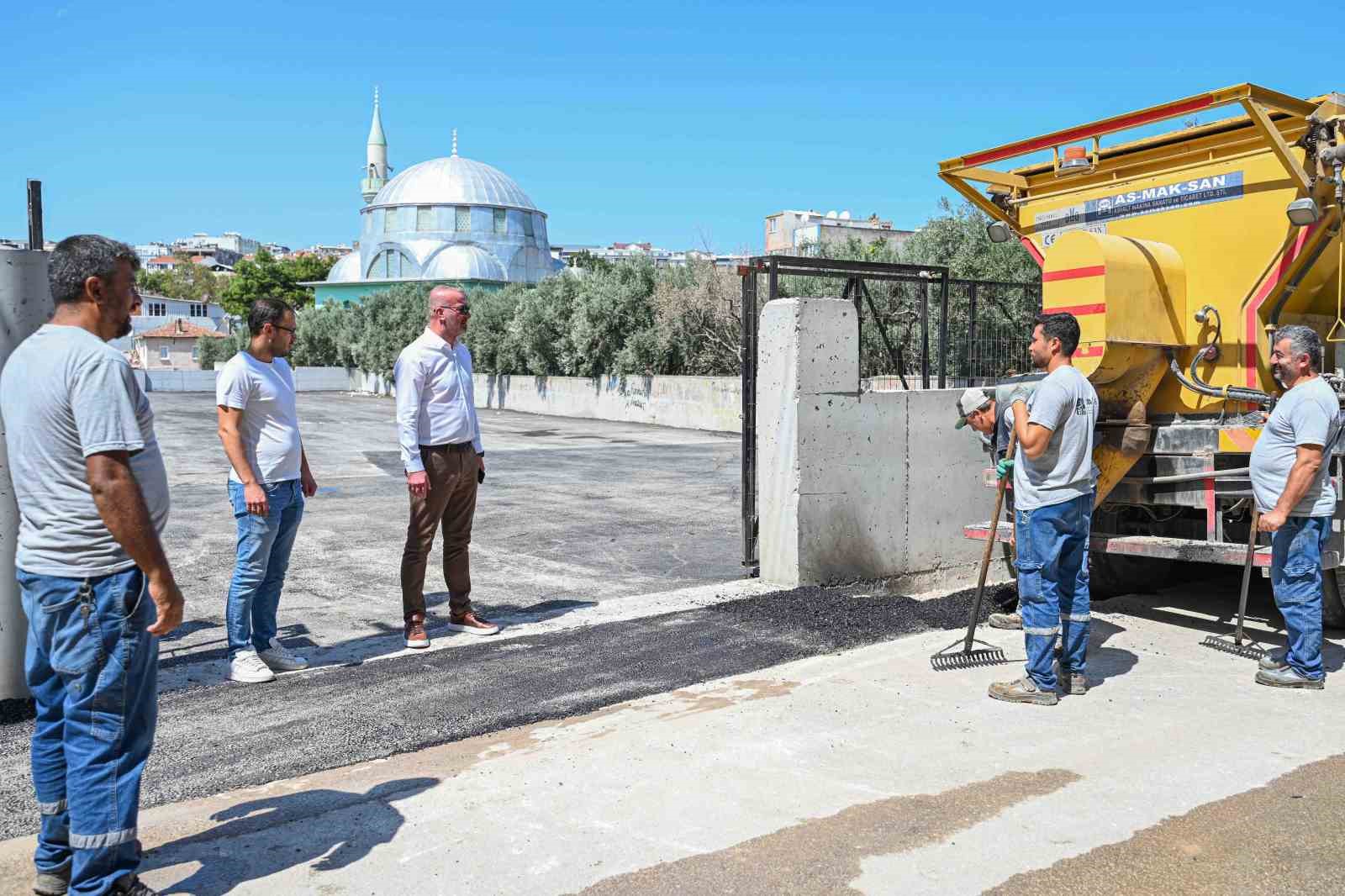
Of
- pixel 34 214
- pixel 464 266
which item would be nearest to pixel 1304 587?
pixel 34 214

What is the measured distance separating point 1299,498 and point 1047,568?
135 centimetres

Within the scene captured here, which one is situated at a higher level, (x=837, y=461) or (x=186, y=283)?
(x=186, y=283)

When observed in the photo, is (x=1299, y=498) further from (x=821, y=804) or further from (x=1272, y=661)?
(x=821, y=804)

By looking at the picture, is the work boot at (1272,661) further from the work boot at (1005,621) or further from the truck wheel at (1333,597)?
the work boot at (1005,621)

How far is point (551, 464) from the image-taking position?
1925cm

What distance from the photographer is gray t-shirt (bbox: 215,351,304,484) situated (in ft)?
19.3

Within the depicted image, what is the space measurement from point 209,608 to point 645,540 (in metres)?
4.46

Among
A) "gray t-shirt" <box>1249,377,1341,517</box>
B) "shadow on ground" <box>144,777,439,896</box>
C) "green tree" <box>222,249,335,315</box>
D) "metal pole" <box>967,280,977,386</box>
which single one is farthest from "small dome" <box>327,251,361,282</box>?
"shadow on ground" <box>144,777,439,896</box>

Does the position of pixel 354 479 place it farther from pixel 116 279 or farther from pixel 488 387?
pixel 488 387

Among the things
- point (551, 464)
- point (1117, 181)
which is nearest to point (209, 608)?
point (1117, 181)

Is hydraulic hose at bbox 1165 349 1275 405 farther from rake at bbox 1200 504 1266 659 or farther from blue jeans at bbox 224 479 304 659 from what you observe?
blue jeans at bbox 224 479 304 659

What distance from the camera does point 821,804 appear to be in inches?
165

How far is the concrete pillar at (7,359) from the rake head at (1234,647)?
20.4 ft

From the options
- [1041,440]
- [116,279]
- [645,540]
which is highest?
[116,279]
